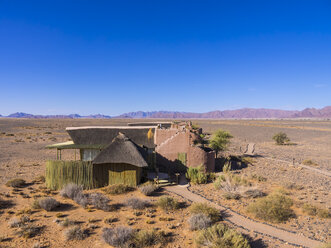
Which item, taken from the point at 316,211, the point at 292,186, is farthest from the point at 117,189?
the point at 292,186

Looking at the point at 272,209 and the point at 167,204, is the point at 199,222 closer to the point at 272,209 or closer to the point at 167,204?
the point at 167,204

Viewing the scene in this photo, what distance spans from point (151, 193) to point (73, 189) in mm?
4525

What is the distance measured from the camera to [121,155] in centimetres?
1322

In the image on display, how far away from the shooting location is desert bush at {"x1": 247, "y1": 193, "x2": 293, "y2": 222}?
377 inches

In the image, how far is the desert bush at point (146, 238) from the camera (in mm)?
7613

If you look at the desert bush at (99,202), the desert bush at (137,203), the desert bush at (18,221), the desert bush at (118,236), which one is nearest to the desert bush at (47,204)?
the desert bush at (18,221)

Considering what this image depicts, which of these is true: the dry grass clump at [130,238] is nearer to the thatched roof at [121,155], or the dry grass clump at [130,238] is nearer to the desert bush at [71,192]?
the desert bush at [71,192]

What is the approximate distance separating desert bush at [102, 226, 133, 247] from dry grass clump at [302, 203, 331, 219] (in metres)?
8.87

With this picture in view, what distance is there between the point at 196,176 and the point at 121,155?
568 centimetres

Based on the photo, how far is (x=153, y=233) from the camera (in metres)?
8.09

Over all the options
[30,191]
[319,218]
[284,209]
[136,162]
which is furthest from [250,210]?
[30,191]

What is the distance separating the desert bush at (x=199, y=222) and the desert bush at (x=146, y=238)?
1.44 meters

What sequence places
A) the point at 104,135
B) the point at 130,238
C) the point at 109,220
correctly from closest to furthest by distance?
the point at 130,238, the point at 109,220, the point at 104,135

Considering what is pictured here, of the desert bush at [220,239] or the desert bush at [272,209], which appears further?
the desert bush at [272,209]
